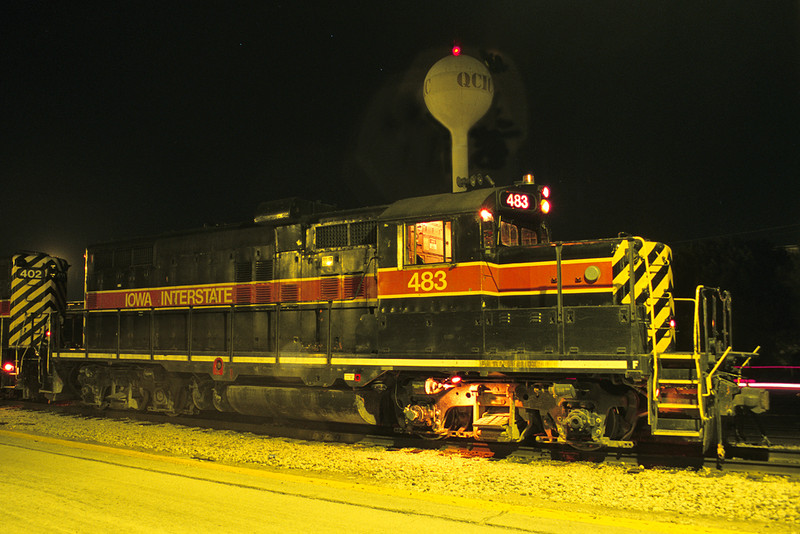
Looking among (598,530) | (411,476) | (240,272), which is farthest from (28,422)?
(598,530)

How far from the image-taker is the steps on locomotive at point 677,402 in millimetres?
7469

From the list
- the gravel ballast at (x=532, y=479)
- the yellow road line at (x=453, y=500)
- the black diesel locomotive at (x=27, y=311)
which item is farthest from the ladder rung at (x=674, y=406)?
the black diesel locomotive at (x=27, y=311)

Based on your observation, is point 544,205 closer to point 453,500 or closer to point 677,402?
point 677,402

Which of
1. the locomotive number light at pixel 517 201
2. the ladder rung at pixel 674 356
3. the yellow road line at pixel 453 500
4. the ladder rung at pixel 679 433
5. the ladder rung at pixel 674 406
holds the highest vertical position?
the locomotive number light at pixel 517 201

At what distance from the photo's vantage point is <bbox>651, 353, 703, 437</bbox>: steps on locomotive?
7469 mm

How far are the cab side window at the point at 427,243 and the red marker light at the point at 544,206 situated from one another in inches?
65.4

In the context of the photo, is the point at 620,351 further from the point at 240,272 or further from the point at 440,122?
the point at 440,122

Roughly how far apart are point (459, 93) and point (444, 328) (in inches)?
922

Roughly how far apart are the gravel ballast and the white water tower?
74.4ft

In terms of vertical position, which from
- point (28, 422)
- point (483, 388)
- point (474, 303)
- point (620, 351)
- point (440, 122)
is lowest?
point (28, 422)

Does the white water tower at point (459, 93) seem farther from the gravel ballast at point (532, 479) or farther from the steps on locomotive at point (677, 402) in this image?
the steps on locomotive at point (677, 402)

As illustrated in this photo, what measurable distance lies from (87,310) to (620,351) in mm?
11082

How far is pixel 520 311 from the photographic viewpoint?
8.52 metres

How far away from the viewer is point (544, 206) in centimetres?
978
